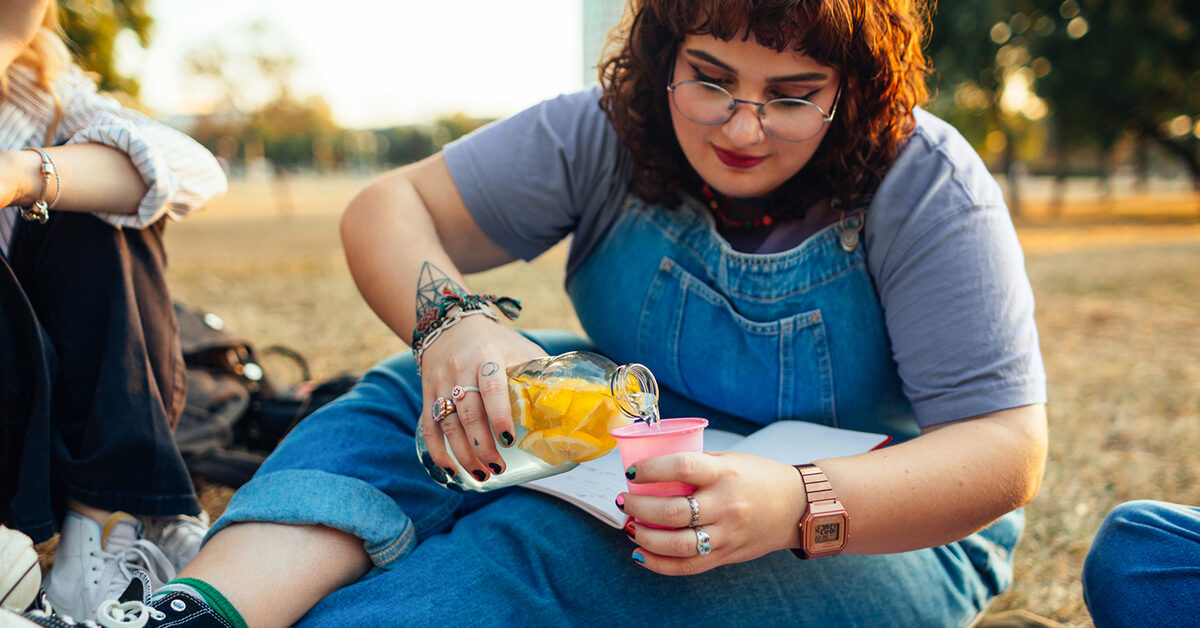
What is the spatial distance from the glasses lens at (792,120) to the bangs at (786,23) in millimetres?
100

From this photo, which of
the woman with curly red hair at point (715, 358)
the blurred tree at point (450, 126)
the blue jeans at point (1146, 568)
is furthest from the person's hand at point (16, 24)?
the blurred tree at point (450, 126)

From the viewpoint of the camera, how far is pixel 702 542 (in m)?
1.24

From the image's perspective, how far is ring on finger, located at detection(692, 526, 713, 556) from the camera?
124 cm

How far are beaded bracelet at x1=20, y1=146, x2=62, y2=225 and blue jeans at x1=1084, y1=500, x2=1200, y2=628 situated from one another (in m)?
2.23

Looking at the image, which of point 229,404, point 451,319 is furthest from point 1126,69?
point 451,319

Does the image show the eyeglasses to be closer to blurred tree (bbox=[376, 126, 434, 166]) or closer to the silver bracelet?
the silver bracelet

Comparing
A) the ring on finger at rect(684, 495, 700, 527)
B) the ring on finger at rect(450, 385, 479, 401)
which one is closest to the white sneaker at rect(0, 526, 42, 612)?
Answer: the ring on finger at rect(450, 385, 479, 401)

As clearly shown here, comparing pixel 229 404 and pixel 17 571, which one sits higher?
pixel 17 571

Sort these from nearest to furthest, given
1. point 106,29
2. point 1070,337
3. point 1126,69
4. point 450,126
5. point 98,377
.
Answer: point 98,377
point 1070,337
point 106,29
point 1126,69
point 450,126

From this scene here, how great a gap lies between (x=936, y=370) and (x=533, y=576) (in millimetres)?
885

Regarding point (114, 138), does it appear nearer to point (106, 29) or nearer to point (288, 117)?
point (106, 29)

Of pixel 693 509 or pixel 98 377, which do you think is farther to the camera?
pixel 98 377

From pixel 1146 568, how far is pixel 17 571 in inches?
77.8

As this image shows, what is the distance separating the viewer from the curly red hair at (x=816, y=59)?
1578 millimetres
